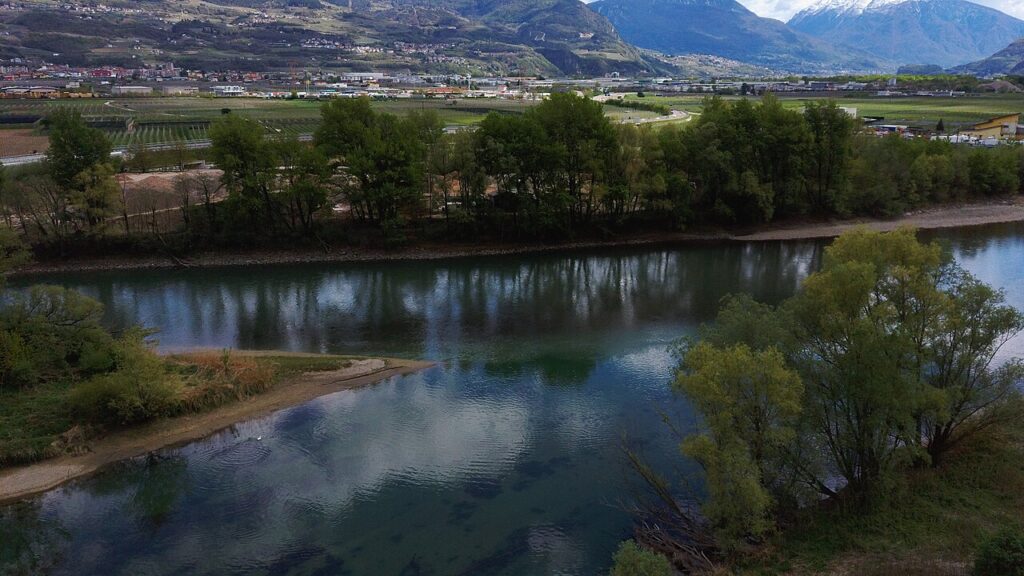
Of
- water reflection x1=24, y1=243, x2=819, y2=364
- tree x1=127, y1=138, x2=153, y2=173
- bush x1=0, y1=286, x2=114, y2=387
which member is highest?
tree x1=127, y1=138, x2=153, y2=173

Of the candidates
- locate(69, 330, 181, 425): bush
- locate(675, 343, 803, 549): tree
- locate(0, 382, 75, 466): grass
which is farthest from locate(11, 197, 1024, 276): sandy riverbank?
locate(675, 343, 803, 549): tree

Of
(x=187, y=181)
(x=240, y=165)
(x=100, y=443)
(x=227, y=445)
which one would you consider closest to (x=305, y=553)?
(x=227, y=445)

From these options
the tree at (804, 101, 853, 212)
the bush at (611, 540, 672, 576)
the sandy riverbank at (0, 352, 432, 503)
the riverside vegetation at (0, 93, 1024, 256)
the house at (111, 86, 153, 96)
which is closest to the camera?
the bush at (611, 540, 672, 576)

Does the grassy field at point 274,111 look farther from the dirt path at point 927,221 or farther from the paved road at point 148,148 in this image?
the dirt path at point 927,221

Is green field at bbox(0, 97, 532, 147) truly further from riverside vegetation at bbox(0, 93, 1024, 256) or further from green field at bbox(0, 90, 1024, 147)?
riverside vegetation at bbox(0, 93, 1024, 256)

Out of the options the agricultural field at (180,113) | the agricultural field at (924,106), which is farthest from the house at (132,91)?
the agricultural field at (924,106)

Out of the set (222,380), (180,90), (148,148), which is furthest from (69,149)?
(180,90)

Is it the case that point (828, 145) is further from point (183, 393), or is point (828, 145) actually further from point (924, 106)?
point (924, 106)
